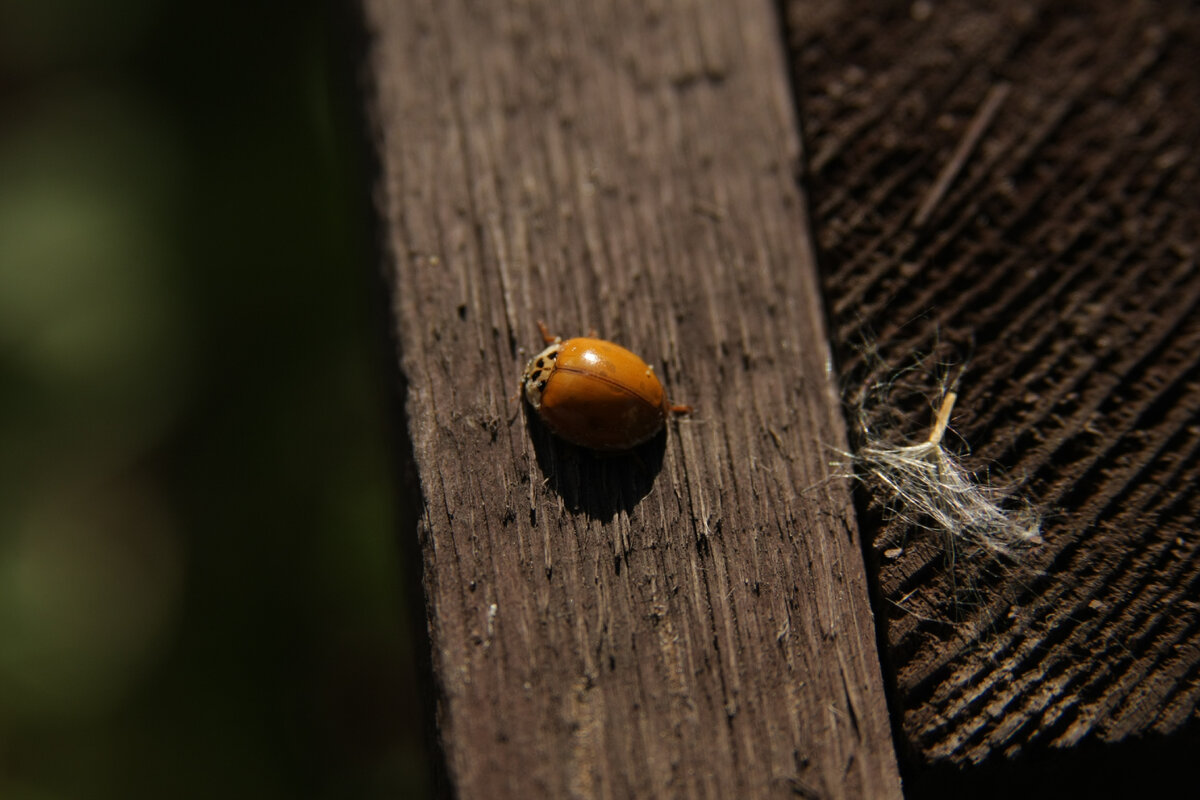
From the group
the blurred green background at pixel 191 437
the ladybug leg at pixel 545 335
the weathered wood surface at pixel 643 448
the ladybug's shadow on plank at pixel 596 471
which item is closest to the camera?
the weathered wood surface at pixel 643 448

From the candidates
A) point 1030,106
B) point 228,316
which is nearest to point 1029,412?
point 1030,106

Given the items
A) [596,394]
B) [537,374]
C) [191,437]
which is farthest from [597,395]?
[191,437]

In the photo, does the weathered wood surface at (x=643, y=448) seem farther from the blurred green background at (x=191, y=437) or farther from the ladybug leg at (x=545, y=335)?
the blurred green background at (x=191, y=437)

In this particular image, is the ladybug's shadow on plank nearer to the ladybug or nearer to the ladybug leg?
the ladybug

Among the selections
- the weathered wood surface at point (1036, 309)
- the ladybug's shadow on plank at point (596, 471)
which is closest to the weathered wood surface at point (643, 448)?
the ladybug's shadow on plank at point (596, 471)

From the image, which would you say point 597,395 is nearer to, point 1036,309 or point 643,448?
point 643,448

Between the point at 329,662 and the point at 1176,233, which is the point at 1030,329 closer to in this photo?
the point at 1176,233
